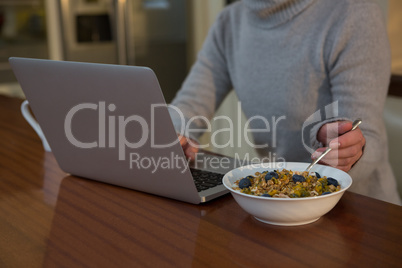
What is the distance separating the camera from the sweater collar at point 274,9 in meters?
1.36

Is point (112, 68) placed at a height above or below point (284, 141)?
above

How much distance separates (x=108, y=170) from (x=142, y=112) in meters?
0.21

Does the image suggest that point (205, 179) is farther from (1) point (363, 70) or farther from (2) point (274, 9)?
(2) point (274, 9)

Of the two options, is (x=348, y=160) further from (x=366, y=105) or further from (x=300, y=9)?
(x=300, y=9)

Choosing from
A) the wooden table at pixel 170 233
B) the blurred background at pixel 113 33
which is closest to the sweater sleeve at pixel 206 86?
the wooden table at pixel 170 233

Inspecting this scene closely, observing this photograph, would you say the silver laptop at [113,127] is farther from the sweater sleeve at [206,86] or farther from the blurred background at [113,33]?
the blurred background at [113,33]

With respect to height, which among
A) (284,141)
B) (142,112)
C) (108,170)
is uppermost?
(142,112)

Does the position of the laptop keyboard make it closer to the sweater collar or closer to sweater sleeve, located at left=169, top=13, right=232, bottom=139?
sweater sleeve, located at left=169, top=13, right=232, bottom=139

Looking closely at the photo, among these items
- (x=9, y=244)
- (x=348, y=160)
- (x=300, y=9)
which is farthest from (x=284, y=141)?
(x=9, y=244)

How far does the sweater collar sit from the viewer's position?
1358 millimetres

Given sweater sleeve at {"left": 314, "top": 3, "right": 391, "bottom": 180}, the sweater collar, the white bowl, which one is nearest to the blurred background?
the sweater collar

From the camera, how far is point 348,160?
0.96 meters

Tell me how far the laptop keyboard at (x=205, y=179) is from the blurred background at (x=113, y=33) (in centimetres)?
175

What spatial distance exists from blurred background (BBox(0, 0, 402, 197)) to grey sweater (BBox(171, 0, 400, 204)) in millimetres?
1240
